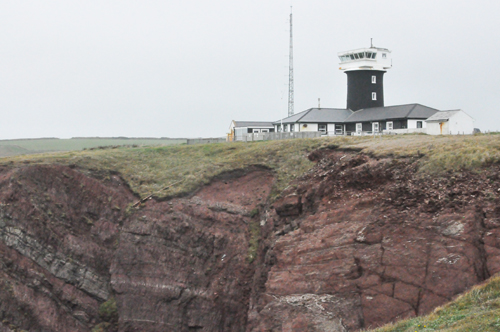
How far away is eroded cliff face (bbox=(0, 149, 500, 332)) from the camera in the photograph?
81.2 ft

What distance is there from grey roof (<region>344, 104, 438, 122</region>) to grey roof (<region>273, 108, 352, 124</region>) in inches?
Result: 42.1

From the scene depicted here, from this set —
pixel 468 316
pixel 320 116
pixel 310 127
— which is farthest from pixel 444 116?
pixel 468 316

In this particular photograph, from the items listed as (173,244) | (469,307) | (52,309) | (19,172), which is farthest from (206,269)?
(469,307)

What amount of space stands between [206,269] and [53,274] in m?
9.06

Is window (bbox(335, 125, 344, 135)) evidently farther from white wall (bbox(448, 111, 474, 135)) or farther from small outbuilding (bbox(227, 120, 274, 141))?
white wall (bbox(448, 111, 474, 135))

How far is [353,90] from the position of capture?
5719 centimetres

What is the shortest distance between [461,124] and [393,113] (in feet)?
27.3

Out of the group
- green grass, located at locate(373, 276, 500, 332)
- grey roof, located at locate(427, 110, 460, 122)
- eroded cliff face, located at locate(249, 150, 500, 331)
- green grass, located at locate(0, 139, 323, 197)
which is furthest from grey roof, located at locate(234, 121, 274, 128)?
green grass, located at locate(373, 276, 500, 332)

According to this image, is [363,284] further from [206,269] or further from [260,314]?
[206,269]

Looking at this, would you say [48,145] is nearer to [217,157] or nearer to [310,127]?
[310,127]

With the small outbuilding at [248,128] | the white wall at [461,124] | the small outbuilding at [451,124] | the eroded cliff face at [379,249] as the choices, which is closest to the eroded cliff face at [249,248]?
the eroded cliff face at [379,249]

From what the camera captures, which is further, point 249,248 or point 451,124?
point 451,124

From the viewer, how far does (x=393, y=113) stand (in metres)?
50.6

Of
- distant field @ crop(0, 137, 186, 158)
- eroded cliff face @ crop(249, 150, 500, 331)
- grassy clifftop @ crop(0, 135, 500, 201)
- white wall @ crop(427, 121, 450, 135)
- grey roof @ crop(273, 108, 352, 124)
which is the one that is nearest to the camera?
eroded cliff face @ crop(249, 150, 500, 331)
